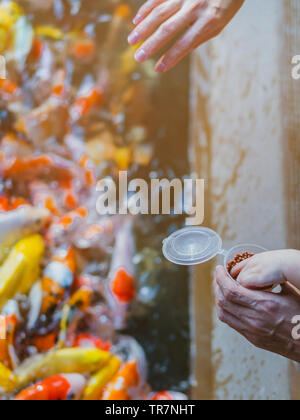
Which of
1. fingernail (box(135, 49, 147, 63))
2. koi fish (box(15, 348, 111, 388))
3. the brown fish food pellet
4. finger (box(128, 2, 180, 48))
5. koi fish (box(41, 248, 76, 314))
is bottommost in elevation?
koi fish (box(15, 348, 111, 388))

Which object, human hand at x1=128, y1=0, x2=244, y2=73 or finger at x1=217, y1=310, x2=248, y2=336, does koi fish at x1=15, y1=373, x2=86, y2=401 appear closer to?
finger at x1=217, y1=310, x2=248, y2=336

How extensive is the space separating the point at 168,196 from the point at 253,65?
46 cm

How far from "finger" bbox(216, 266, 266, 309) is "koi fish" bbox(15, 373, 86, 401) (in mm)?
521

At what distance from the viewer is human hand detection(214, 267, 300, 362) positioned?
100cm

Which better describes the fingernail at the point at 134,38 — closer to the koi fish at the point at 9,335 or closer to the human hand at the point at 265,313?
the human hand at the point at 265,313

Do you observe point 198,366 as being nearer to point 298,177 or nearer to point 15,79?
point 298,177

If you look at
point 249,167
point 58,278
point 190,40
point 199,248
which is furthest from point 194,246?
point 190,40

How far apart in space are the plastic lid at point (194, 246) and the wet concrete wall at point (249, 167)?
101 millimetres

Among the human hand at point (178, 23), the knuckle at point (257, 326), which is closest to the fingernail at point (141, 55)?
the human hand at point (178, 23)

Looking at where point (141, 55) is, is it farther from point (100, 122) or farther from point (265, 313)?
point (265, 313)

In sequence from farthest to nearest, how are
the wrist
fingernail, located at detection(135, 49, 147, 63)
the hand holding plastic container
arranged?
fingernail, located at detection(135, 49, 147, 63), the hand holding plastic container, the wrist

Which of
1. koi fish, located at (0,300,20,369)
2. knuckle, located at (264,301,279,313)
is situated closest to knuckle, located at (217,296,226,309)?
knuckle, located at (264,301,279,313)

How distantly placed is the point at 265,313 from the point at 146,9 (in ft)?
2.83
